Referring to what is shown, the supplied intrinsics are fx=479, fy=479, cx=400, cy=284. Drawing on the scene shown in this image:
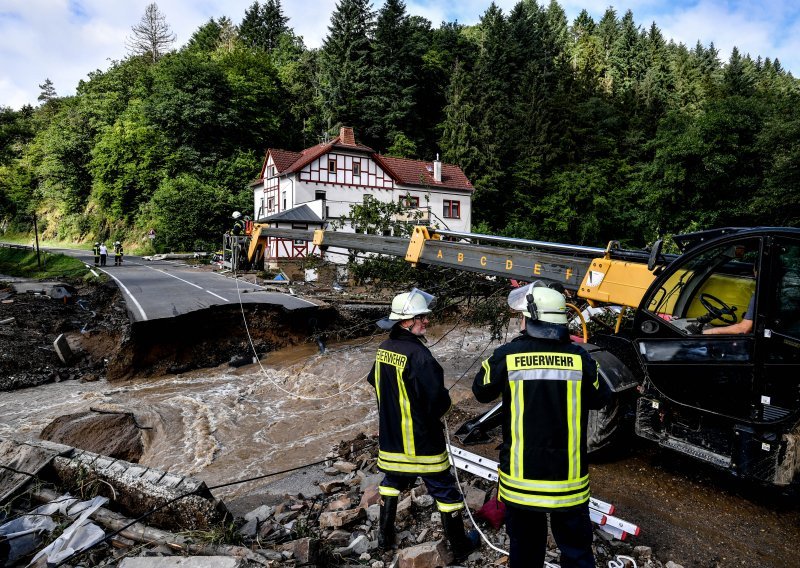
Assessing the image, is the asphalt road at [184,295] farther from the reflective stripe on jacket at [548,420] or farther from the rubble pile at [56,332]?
the reflective stripe on jacket at [548,420]

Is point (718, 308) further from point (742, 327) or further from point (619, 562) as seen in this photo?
point (619, 562)

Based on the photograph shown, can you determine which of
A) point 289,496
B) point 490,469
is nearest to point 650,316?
point 490,469

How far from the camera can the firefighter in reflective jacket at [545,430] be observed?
8.46ft

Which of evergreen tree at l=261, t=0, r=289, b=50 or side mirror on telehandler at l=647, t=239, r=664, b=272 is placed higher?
evergreen tree at l=261, t=0, r=289, b=50

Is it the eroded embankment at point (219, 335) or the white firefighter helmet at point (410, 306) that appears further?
the eroded embankment at point (219, 335)

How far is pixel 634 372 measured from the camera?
15.6 ft

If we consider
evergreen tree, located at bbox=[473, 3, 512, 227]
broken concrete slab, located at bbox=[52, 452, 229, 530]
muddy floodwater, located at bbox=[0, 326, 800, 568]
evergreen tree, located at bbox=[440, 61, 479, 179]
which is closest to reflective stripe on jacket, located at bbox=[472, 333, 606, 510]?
muddy floodwater, located at bbox=[0, 326, 800, 568]

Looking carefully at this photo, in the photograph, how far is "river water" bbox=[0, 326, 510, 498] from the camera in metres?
7.01

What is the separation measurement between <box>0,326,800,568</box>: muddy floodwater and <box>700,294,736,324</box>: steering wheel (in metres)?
1.54

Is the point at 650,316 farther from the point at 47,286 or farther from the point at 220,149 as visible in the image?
the point at 220,149

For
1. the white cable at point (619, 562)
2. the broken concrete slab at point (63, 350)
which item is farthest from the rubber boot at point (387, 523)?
the broken concrete slab at point (63, 350)

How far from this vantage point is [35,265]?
27.6 meters

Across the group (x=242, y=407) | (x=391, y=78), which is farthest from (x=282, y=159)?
(x=242, y=407)

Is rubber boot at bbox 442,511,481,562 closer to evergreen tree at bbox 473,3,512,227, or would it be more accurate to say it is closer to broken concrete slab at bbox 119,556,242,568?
broken concrete slab at bbox 119,556,242,568
